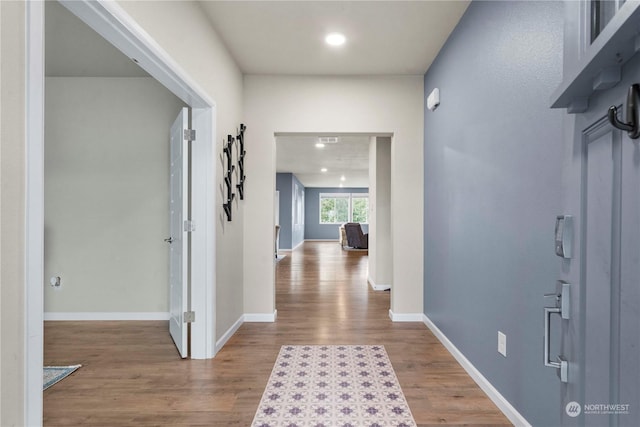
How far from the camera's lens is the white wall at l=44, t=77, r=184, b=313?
A: 11.9 ft

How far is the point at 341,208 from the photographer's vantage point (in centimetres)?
1533

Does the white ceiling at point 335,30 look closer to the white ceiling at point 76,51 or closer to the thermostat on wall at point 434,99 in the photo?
the thermostat on wall at point 434,99

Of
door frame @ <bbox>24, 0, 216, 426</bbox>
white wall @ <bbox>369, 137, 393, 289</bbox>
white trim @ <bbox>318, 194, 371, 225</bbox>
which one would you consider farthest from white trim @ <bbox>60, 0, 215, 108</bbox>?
white trim @ <bbox>318, 194, 371, 225</bbox>

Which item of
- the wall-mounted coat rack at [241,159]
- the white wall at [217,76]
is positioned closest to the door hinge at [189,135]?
the white wall at [217,76]

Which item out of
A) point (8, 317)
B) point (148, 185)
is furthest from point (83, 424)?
point (148, 185)

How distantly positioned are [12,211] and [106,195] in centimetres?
299

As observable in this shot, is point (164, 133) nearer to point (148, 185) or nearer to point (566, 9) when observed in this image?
point (148, 185)

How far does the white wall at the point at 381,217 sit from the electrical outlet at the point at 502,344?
10.5ft

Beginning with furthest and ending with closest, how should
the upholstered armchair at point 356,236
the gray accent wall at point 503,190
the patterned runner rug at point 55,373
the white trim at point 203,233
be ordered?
the upholstered armchair at point 356,236
the white trim at point 203,233
the patterned runner rug at point 55,373
the gray accent wall at point 503,190

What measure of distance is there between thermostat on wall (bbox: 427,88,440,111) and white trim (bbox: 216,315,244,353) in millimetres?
2705

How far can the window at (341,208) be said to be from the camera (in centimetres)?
1520

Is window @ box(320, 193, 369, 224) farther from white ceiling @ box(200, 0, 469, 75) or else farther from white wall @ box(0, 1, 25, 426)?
white wall @ box(0, 1, 25, 426)

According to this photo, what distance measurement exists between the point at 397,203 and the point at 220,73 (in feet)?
6.73

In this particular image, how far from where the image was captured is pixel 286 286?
5434 millimetres
